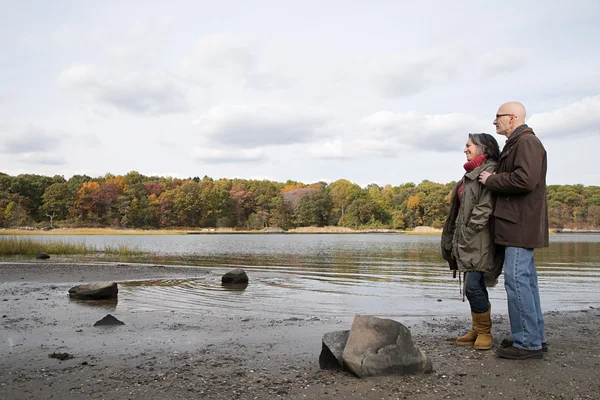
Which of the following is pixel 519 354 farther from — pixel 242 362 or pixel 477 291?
pixel 242 362

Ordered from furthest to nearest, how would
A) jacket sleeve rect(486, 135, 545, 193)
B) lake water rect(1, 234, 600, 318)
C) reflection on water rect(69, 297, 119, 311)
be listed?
lake water rect(1, 234, 600, 318)
reflection on water rect(69, 297, 119, 311)
jacket sleeve rect(486, 135, 545, 193)

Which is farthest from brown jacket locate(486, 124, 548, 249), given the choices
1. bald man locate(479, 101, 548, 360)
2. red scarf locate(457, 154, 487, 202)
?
red scarf locate(457, 154, 487, 202)

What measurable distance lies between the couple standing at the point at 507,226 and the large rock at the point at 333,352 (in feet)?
5.48

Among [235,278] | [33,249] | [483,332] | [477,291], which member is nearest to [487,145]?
[477,291]

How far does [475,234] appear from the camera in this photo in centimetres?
546

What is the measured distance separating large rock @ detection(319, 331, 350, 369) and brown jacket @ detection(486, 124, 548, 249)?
204 centimetres

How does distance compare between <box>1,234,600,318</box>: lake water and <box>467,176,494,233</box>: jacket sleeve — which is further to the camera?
<box>1,234,600,318</box>: lake water

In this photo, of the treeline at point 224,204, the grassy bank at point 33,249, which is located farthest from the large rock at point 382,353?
the treeline at point 224,204

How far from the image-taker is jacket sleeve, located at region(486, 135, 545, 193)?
4980 millimetres

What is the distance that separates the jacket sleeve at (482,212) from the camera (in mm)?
5340

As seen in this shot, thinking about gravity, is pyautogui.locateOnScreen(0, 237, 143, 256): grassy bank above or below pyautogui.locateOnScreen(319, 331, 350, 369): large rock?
below

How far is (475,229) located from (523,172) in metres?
0.82

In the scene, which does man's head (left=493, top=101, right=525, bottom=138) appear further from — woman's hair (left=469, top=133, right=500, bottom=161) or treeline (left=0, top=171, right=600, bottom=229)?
treeline (left=0, top=171, right=600, bottom=229)

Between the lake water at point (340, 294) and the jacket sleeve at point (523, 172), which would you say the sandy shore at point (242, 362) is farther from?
the jacket sleeve at point (523, 172)
